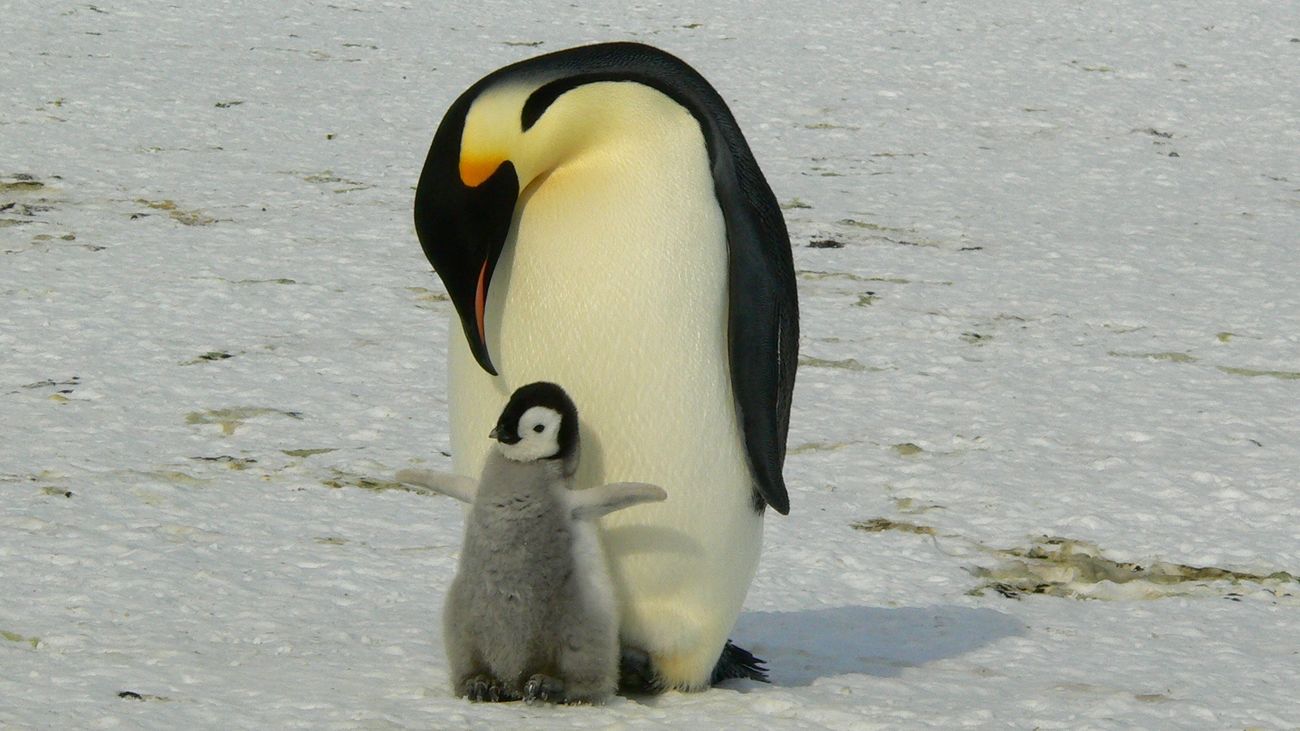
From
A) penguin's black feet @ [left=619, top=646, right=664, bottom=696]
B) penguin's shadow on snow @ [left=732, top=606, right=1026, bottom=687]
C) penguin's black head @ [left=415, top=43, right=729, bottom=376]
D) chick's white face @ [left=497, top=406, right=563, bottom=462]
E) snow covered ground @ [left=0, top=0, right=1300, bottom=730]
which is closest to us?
chick's white face @ [left=497, top=406, right=563, bottom=462]

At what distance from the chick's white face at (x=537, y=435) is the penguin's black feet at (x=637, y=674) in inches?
18.4

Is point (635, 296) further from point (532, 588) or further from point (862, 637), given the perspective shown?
point (862, 637)

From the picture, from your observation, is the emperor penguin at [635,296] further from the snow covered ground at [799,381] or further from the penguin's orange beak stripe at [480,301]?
the snow covered ground at [799,381]

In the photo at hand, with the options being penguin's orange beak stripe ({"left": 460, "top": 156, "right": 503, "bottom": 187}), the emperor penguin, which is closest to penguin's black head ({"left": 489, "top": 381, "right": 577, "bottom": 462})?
the emperor penguin

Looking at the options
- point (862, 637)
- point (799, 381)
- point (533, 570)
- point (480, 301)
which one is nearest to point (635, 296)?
point (480, 301)

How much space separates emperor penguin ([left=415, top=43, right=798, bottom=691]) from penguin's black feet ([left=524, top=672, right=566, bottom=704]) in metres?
0.25

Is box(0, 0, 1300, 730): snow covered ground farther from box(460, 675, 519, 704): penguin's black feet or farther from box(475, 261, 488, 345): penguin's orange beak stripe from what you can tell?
box(475, 261, 488, 345): penguin's orange beak stripe

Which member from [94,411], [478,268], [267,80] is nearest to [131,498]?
[94,411]

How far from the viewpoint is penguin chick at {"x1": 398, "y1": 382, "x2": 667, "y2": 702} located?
2.78 m

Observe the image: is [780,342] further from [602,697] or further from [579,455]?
[602,697]

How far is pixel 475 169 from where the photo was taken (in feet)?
9.37

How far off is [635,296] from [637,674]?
671 millimetres

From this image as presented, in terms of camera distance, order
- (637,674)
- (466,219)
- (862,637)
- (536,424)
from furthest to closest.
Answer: (862,637), (637,674), (466,219), (536,424)

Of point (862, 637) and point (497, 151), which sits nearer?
point (497, 151)
